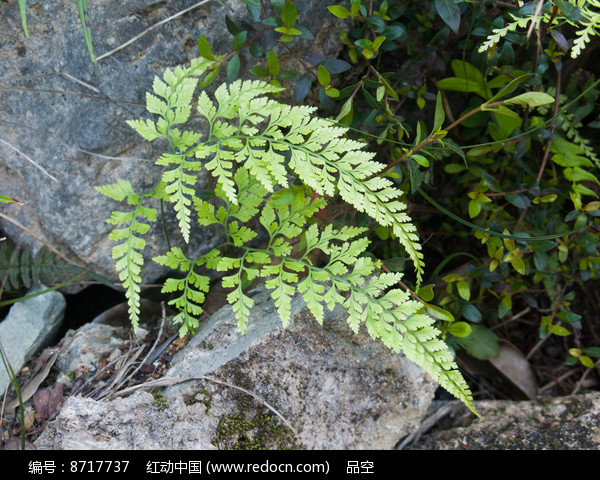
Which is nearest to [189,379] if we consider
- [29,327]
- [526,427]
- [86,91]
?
[29,327]

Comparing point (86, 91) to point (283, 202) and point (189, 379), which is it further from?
point (189, 379)

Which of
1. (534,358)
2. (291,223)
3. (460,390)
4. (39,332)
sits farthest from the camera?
(534,358)

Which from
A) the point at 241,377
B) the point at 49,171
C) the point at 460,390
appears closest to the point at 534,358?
the point at 460,390

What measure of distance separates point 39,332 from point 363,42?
2.25m

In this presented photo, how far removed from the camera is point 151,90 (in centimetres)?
239

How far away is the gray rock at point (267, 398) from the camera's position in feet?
6.74

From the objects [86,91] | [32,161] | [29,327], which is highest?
[86,91]

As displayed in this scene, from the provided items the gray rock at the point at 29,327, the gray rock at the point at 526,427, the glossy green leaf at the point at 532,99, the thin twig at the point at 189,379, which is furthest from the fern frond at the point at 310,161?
the gray rock at the point at 29,327

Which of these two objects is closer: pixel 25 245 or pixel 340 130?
pixel 340 130

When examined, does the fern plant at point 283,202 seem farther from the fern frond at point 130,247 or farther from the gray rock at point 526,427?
the gray rock at point 526,427

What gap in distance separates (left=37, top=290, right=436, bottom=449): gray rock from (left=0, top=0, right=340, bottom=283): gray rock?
889mm

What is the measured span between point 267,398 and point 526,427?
4.53ft

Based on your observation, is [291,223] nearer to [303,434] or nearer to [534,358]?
[303,434]

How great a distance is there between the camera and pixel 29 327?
2.61m
